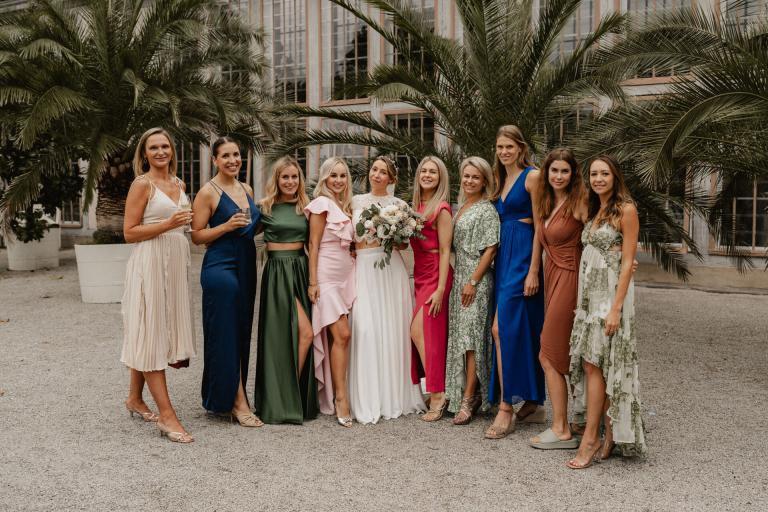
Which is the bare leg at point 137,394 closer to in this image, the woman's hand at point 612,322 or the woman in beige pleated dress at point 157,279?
the woman in beige pleated dress at point 157,279

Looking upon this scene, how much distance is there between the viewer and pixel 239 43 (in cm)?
1290

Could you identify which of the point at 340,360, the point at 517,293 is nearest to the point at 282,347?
the point at 340,360

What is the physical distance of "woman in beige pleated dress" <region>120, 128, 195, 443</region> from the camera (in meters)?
4.98

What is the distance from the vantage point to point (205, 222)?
5215 millimetres

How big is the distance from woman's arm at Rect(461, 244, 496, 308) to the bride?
54 centimetres

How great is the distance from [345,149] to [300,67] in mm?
2337

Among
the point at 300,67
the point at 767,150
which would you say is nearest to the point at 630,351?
the point at 767,150

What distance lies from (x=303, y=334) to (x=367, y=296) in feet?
1.85

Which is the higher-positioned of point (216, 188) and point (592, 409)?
point (216, 188)

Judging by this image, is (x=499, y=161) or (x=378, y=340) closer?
(x=499, y=161)

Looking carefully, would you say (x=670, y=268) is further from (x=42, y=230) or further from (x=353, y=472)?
(x=42, y=230)

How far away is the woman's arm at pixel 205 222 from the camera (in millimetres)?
5074

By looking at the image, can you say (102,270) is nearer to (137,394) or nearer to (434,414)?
(137,394)

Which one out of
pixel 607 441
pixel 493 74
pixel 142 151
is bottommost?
pixel 607 441
